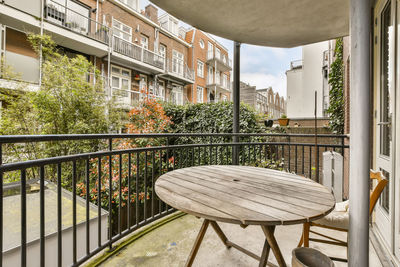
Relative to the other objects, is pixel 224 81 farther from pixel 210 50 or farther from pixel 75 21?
pixel 75 21

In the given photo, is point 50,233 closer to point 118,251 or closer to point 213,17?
point 118,251

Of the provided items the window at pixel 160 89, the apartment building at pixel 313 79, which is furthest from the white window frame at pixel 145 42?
the apartment building at pixel 313 79

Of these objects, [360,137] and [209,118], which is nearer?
[360,137]

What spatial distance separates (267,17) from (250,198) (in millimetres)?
1763

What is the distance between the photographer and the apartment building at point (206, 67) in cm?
1511

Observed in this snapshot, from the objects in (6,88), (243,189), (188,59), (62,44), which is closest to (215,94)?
(188,59)

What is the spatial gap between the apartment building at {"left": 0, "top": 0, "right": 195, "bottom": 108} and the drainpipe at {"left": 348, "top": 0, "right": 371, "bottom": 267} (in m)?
6.12

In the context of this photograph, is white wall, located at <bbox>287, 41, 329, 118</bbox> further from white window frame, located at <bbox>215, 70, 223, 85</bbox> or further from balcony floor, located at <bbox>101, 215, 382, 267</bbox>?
balcony floor, located at <bbox>101, 215, 382, 267</bbox>

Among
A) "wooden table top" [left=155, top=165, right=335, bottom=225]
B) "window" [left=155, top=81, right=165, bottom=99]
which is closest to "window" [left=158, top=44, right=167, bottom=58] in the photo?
"window" [left=155, top=81, right=165, bottom=99]

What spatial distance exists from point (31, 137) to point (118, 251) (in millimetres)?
1163

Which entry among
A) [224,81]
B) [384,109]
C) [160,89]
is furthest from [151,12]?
[384,109]

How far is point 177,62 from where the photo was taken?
1364 centimetres

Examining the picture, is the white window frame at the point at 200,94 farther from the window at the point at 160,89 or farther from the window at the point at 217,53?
the window at the point at 160,89

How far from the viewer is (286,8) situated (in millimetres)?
1729
